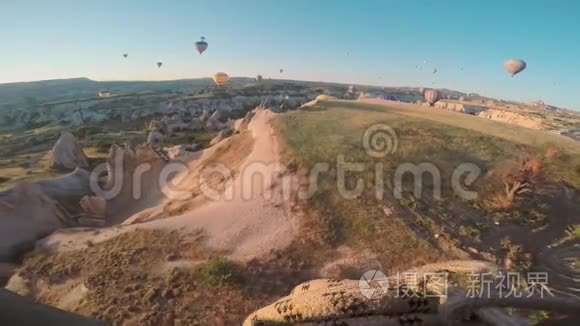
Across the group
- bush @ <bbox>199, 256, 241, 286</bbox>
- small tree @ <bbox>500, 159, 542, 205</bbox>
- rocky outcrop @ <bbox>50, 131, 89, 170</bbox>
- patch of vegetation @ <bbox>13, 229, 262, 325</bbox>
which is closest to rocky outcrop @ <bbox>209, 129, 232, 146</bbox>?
rocky outcrop @ <bbox>50, 131, 89, 170</bbox>

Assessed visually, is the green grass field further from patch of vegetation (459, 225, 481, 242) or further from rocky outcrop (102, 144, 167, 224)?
rocky outcrop (102, 144, 167, 224)

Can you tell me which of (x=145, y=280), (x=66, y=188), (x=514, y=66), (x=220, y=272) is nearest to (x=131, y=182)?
(x=66, y=188)

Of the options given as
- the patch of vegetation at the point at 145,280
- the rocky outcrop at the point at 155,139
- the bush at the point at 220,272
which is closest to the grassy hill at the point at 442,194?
the bush at the point at 220,272

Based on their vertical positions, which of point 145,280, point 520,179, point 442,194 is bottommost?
point 145,280

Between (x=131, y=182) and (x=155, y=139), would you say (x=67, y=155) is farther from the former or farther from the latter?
(x=131, y=182)

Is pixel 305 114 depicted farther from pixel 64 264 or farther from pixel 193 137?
pixel 193 137

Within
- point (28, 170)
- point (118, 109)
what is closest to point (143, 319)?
point (28, 170)
